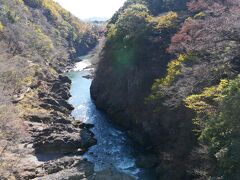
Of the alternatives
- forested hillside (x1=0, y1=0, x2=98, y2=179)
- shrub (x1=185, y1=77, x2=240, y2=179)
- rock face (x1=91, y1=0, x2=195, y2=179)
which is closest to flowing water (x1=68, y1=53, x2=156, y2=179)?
rock face (x1=91, y1=0, x2=195, y2=179)

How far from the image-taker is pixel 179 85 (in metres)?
35.1

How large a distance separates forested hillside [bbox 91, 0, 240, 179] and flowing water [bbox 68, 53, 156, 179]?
4.78 ft

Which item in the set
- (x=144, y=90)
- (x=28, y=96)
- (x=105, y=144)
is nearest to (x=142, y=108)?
(x=144, y=90)

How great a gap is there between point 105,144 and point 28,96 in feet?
58.4

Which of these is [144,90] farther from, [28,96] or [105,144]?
[28,96]

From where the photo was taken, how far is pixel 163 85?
39.0 m

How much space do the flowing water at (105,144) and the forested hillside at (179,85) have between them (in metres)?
1.46

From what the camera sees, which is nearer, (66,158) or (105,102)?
(66,158)

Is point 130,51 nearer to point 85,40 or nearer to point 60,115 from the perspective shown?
point 60,115

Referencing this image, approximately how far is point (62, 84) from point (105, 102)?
19287mm

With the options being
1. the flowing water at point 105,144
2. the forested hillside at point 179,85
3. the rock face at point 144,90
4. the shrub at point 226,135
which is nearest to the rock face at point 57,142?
the flowing water at point 105,144

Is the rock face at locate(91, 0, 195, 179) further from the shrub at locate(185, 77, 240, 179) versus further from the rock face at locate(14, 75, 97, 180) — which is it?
the shrub at locate(185, 77, 240, 179)

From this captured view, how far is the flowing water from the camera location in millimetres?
37231

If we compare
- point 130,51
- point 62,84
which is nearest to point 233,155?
point 130,51
